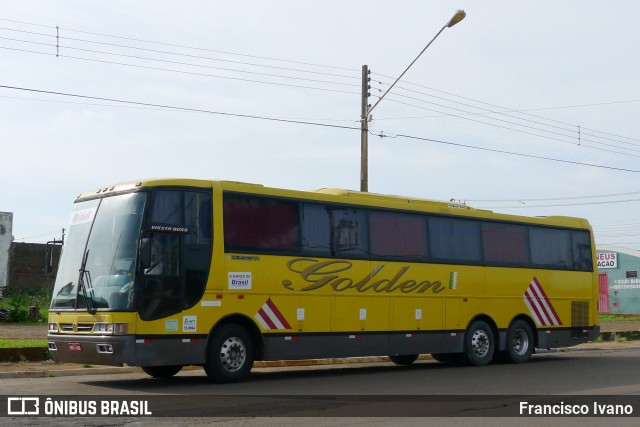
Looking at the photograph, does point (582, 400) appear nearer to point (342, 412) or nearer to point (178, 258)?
point (342, 412)

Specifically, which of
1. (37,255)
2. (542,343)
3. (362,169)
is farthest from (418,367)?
(37,255)

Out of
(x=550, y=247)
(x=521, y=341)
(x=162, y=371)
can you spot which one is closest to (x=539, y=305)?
(x=521, y=341)

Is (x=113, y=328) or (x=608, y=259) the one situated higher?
(x=608, y=259)

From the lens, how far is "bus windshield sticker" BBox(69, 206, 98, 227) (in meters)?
15.6

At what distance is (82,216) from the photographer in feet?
52.1

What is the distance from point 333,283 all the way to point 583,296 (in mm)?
9038

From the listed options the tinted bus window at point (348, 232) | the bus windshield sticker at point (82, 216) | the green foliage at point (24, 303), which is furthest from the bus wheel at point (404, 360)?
the green foliage at point (24, 303)

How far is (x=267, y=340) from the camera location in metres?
16.3

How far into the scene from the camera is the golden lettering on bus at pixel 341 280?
1714 cm

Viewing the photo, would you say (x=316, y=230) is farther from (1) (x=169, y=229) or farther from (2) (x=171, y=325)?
(2) (x=171, y=325)

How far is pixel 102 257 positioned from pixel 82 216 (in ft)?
3.97

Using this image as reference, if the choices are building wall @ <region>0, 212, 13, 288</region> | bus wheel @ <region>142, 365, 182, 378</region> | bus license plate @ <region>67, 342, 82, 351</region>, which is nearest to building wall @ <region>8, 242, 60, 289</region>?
building wall @ <region>0, 212, 13, 288</region>

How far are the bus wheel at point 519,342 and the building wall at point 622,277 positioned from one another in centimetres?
3934

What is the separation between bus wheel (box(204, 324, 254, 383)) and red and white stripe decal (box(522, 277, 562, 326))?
8730mm
